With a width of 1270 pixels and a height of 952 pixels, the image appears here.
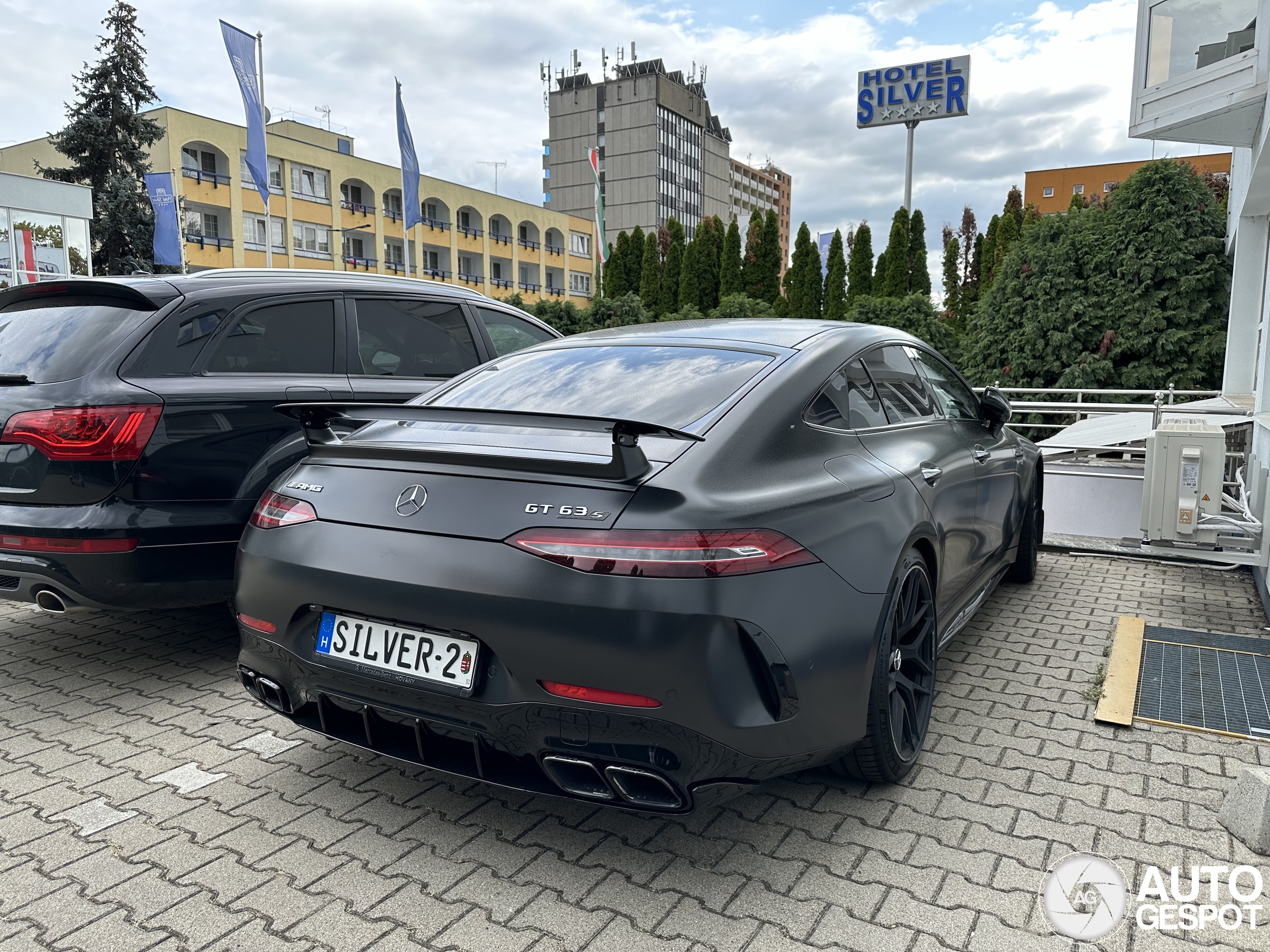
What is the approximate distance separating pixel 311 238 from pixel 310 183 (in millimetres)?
2775

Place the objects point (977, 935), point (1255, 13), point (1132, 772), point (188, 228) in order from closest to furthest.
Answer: point (977, 935), point (1132, 772), point (1255, 13), point (188, 228)

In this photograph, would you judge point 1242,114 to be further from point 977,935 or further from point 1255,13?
point 977,935

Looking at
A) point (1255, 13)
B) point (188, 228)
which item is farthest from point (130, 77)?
point (1255, 13)

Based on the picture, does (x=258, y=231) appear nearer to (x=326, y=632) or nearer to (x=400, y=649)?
(x=326, y=632)

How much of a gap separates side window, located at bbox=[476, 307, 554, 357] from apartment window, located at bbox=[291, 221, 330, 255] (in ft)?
147

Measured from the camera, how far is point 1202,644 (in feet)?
15.0

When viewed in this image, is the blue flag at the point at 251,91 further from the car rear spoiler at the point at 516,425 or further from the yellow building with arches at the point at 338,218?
the car rear spoiler at the point at 516,425

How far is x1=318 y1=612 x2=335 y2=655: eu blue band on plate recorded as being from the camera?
252cm

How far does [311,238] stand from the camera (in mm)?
47688

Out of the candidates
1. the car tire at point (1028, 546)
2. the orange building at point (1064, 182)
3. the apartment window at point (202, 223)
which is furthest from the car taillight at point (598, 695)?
the orange building at point (1064, 182)

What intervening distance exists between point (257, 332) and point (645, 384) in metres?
2.28

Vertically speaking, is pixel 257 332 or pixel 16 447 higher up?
pixel 257 332

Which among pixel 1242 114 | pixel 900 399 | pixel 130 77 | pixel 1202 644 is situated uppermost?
pixel 130 77

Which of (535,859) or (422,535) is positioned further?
(535,859)
